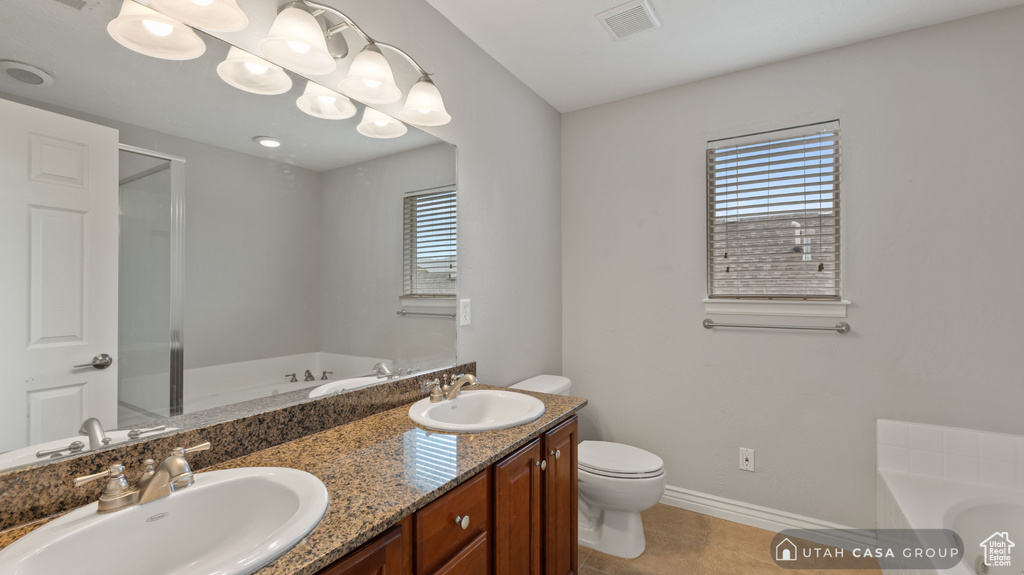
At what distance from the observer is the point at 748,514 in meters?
2.30

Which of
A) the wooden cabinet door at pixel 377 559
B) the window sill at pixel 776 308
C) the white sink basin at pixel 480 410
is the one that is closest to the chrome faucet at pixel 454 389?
the white sink basin at pixel 480 410

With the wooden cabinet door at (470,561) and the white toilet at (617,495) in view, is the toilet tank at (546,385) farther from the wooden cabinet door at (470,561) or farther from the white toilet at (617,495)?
the wooden cabinet door at (470,561)

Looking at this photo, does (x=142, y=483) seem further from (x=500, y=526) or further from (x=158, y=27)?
(x=158, y=27)

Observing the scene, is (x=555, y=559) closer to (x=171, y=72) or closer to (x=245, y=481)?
(x=245, y=481)

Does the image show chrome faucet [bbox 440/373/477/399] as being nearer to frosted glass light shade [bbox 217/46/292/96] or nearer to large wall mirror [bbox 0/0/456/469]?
large wall mirror [bbox 0/0/456/469]

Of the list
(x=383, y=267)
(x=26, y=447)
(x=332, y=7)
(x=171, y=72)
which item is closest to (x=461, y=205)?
(x=383, y=267)

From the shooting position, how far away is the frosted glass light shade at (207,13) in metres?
1.03

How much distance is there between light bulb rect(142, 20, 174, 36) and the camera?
102cm

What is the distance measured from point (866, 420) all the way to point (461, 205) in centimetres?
211

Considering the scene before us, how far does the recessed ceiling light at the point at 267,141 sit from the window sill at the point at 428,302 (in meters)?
0.66

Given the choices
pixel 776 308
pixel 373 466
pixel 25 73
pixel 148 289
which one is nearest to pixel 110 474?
pixel 148 289

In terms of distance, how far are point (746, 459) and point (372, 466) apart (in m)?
2.05

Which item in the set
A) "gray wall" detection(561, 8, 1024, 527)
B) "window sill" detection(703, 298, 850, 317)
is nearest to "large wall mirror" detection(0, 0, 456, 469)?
"gray wall" detection(561, 8, 1024, 527)

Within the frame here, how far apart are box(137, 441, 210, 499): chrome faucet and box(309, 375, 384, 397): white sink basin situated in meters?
0.47
